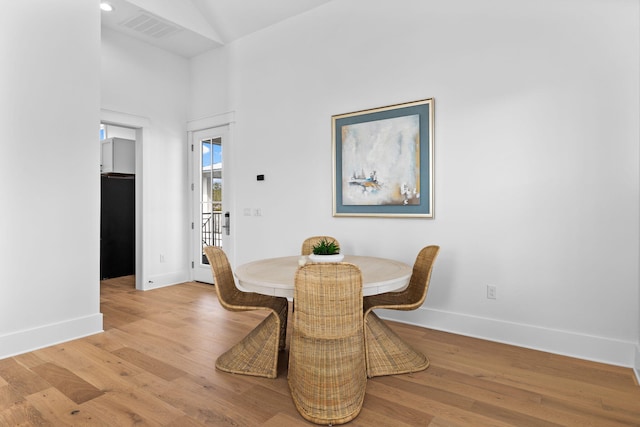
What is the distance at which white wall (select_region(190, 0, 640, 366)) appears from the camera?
2.64 meters

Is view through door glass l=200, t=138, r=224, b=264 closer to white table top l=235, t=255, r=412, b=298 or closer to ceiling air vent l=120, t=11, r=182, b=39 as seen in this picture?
ceiling air vent l=120, t=11, r=182, b=39

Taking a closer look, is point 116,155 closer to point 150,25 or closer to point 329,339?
point 150,25

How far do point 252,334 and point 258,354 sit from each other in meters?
0.20

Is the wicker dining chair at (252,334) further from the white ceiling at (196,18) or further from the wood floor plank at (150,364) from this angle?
the white ceiling at (196,18)

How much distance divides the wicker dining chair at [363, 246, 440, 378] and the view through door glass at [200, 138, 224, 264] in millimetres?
3087

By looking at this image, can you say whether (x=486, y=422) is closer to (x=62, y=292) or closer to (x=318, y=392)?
(x=318, y=392)

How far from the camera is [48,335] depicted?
301cm

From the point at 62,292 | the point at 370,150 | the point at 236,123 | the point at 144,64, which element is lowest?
the point at 62,292

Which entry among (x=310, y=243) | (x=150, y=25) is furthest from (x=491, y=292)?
(x=150, y=25)

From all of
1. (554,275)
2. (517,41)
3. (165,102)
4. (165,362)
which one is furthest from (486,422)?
(165,102)

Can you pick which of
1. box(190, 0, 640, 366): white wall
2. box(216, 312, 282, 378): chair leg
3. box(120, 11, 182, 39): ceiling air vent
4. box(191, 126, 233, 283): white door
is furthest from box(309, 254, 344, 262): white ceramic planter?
box(120, 11, 182, 39): ceiling air vent

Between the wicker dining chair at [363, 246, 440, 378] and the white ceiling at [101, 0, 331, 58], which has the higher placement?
the white ceiling at [101, 0, 331, 58]

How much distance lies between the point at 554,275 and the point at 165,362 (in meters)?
2.92

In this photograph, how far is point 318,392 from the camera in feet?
6.47
